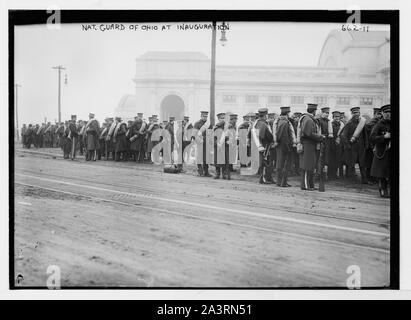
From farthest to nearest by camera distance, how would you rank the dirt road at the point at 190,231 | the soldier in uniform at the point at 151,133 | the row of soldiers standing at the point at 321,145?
the soldier in uniform at the point at 151,133 → the row of soldiers standing at the point at 321,145 → the dirt road at the point at 190,231

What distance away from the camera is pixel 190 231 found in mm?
4301

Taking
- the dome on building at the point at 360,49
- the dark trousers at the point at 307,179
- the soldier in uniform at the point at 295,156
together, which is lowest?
the dark trousers at the point at 307,179

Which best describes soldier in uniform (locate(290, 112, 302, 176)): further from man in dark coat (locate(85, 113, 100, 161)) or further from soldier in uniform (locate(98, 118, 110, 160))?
man in dark coat (locate(85, 113, 100, 161))

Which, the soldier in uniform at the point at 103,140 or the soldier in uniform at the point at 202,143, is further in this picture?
the soldier in uniform at the point at 103,140

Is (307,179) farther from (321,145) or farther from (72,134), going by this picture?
(72,134)

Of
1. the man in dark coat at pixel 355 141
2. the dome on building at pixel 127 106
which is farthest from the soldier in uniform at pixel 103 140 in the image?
the man in dark coat at pixel 355 141

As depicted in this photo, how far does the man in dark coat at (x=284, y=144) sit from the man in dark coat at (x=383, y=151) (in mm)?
753

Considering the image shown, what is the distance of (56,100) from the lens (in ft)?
14.9

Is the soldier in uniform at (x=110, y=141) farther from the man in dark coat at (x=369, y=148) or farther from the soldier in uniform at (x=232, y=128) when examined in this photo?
the man in dark coat at (x=369, y=148)

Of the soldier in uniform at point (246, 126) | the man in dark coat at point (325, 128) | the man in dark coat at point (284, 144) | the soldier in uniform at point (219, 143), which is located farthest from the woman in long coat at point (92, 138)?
the man in dark coat at point (325, 128)


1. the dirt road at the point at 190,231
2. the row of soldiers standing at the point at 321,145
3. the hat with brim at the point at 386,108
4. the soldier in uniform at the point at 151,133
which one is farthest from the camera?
the soldier in uniform at the point at 151,133

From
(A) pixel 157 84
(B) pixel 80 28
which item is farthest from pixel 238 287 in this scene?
(B) pixel 80 28

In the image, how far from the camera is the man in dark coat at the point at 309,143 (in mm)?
4473

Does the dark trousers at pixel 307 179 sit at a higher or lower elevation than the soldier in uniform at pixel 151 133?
lower
